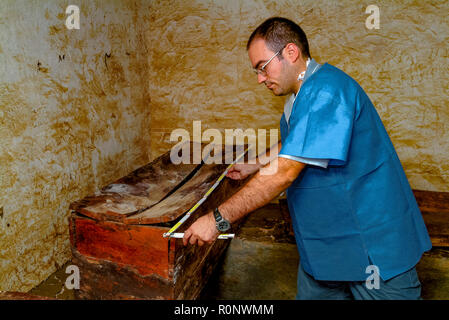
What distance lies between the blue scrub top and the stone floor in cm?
115

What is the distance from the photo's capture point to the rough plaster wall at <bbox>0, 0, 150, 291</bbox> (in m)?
2.09

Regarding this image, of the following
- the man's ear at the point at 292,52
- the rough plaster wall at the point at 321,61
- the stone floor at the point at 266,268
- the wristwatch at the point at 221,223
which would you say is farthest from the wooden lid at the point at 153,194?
the rough plaster wall at the point at 321,61

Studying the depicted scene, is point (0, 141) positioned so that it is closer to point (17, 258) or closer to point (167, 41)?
point (17, 258)

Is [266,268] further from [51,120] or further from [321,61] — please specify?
[321,61]

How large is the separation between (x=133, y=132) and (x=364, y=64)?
9.11 feet

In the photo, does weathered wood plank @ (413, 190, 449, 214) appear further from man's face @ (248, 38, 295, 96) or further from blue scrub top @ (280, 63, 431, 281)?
man's face @ (248, 38, 295, 96)

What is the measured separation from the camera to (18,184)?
217 cm

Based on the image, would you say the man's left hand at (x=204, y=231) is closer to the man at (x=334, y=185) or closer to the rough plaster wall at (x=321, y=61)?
the man at (x=334, y=185)

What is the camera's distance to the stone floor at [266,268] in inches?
107

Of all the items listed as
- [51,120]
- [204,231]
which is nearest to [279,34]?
[204,231]

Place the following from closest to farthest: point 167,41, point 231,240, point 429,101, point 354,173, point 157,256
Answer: point 354,173 → point 157,256 → point 231,240 → point 429,101 → point 167,41

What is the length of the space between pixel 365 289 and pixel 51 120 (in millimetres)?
2386

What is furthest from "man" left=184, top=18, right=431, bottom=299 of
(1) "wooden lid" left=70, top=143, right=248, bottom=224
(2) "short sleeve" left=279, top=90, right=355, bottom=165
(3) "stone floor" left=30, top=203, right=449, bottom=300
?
(3) "stone floor" left=30, top=203, right=449, bottom=300

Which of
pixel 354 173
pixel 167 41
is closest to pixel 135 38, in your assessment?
pixel 167 41
